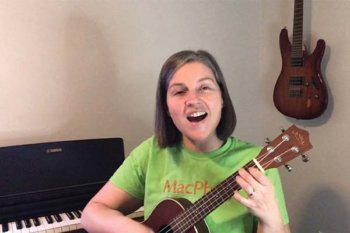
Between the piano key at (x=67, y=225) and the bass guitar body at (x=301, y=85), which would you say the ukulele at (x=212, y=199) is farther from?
the bass guitar body at (x=301, y=85)

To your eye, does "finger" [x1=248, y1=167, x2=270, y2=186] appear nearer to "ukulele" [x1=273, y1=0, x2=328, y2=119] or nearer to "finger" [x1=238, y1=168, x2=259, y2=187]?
"finger" [x1=238, y1=168, x2=259, y2=187]

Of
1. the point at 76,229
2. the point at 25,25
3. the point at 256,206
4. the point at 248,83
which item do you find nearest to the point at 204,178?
the point at 256,206

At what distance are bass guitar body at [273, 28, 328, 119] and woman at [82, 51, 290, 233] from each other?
0.87 m

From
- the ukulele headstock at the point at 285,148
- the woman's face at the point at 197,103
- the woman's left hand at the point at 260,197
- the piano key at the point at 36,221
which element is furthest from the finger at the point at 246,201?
the piano key at the point at 36,221

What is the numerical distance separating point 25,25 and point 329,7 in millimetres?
1618

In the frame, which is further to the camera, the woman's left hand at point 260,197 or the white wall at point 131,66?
the white wall at point 131,66

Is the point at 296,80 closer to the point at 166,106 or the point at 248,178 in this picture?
the point at 166,106

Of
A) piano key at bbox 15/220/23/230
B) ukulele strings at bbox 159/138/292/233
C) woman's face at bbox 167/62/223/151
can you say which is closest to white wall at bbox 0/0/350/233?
piano key at bbox 15/220/23/230

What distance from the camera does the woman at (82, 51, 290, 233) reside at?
111 centimetres

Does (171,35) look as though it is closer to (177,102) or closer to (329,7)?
(329,7)

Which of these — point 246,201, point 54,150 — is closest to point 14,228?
point 54,150

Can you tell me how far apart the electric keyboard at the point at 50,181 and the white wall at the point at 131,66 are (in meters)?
0.27

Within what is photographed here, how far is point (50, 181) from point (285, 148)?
110 centimetres

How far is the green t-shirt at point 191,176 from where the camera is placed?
1.10 m
